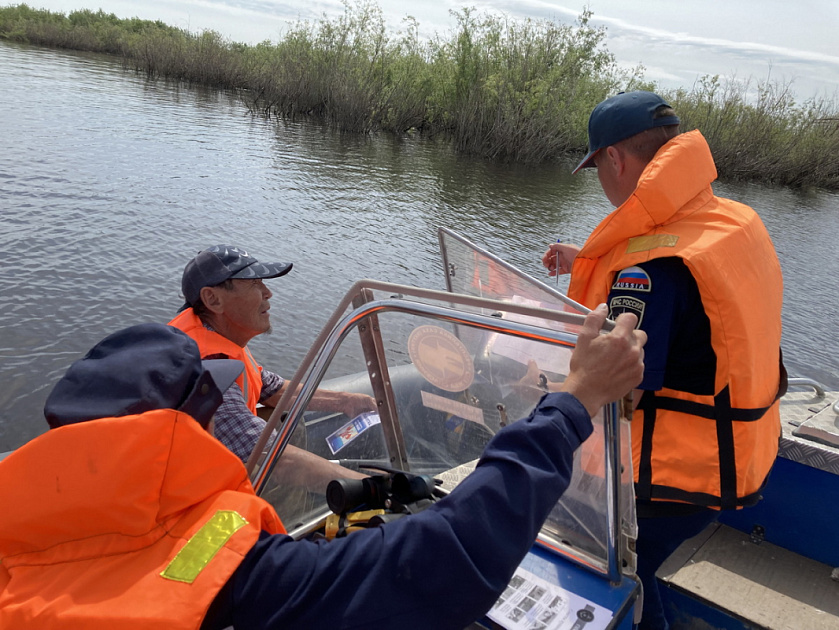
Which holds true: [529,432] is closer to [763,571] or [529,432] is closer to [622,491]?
[622,491]

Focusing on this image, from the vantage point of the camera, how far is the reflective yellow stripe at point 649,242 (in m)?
1.67

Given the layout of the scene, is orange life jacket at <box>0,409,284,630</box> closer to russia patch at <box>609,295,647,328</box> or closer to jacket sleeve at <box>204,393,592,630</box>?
jacket sleeve at <box>204,393,592,630</box>

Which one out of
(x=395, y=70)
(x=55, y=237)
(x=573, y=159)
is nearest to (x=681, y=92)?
(x=573, y=159)

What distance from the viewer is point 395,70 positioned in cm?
2088

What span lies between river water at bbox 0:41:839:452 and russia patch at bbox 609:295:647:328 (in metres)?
4.24

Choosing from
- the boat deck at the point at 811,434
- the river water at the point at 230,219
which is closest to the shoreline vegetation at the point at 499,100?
the river water at the point at 230,219

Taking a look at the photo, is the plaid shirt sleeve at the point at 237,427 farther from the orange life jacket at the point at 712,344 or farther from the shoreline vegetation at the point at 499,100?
the shoreline vegetation at the point at 499,100

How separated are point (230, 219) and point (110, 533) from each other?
8.60m

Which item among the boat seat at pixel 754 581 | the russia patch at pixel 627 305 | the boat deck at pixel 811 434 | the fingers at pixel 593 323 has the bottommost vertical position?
the boat seat at pixel 754 581

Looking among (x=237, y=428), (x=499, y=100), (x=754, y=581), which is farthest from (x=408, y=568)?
(x=499, y=100)

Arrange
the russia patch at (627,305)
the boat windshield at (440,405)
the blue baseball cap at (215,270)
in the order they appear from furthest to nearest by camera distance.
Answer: the blue baseball cap at (215,270)
the russia patch at (627,305)
the boat windshield at (440,405)

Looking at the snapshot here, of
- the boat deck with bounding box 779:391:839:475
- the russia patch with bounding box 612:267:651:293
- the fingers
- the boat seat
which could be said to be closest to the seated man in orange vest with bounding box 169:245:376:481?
the russia patch with bounding box 612:267:651:293

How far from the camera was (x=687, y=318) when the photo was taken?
5.49ft

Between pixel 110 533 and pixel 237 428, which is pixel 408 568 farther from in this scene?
pixel 237 428
